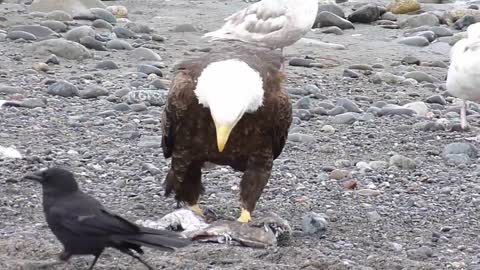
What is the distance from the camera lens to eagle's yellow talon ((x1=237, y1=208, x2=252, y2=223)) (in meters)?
6.82

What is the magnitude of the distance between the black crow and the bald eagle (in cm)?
91

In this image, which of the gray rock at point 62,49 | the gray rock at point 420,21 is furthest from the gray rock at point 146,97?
the gray rock at point 420,21

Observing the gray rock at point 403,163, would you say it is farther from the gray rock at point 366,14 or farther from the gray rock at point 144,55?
the gray rock at point 366,14

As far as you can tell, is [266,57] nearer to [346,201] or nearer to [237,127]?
[237,127]

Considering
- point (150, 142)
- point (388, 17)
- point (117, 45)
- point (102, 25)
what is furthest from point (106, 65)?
point (388, 17)

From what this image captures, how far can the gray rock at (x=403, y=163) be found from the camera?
8.78 meters

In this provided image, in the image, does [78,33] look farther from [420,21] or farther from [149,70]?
[420,21]

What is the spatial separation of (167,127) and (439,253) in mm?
1797

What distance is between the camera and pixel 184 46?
14.5m

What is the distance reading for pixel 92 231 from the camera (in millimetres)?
5555

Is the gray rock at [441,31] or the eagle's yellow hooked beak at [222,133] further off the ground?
the eagle's yellow hooked beak at [222,133]

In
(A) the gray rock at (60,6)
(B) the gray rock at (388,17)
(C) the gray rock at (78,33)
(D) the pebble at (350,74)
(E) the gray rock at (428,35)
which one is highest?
(C) the gray rock at (78,33)

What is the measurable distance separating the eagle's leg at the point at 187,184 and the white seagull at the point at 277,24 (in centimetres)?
583

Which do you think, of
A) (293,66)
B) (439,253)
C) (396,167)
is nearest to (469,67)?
(396,167)
